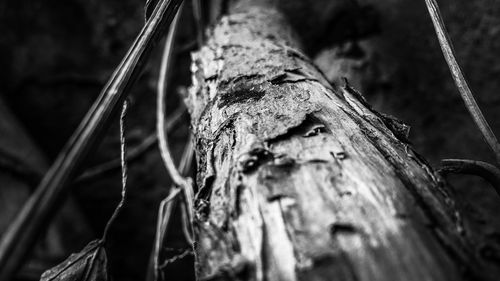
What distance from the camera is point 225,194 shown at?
0.42 m

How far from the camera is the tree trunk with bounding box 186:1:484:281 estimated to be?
1.05ft

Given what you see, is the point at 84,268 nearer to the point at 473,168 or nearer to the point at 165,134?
the point at 165,134

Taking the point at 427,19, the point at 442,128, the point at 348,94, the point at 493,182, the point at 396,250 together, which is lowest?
the point at 396,250

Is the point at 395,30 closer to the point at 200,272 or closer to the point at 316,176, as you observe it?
the point at 316,176

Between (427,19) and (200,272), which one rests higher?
(427,19)

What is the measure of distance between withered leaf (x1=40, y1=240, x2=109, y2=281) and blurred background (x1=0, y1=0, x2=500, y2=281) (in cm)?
37

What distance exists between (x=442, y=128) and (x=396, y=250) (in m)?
0.81

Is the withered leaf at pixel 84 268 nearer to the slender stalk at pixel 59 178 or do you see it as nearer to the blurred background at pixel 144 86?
the slender stalk at pixel 59 178

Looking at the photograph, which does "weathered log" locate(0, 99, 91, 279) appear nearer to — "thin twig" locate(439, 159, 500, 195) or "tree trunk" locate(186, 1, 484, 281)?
"tree trunk" locate(186, 1, 484, 281)

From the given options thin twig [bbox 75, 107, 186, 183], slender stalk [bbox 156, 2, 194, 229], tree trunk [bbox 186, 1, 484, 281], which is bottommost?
tree trunk [bbox 186, 1, 484, 281]

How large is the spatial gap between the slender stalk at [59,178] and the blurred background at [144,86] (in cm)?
58

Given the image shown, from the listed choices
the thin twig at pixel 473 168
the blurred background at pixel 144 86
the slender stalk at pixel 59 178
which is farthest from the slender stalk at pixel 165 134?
the thin twig at pixel 473 168

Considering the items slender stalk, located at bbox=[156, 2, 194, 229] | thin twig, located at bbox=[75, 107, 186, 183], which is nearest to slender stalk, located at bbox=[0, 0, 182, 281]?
slender stalk, located at bbox=[156, 2, 194, 229]

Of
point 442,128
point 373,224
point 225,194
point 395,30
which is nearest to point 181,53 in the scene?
point 395,30
